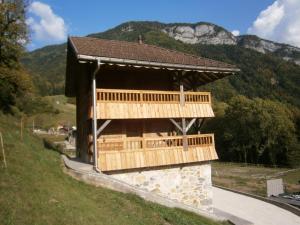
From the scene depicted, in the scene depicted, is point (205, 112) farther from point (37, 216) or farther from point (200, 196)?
point (37, 216)

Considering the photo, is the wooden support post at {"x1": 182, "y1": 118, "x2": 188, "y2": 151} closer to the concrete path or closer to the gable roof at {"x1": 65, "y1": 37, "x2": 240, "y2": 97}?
the gable roof at {"x1": 65, "y1": 37, "x2": 240, "y2": 97}

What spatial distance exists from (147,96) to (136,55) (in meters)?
1.89

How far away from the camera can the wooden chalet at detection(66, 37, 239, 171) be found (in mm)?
13531

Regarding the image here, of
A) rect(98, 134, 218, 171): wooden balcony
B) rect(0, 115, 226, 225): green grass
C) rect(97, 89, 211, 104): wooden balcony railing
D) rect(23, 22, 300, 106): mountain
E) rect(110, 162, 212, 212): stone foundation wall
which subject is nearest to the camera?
rect(0, 115, 226, 225): green grass

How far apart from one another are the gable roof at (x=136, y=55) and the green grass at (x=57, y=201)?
14.6 ft

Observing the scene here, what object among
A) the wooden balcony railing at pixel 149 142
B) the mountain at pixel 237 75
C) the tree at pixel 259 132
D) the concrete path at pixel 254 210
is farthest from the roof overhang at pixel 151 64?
the mountain at pixel 237 75

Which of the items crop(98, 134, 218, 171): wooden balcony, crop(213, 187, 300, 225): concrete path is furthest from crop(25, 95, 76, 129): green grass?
crop(98, 134, 218, 171): wooden balcony

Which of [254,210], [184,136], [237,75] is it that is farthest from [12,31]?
[237,75]

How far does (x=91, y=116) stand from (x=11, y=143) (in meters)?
3.34

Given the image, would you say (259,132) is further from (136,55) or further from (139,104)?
(136,55)

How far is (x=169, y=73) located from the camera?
16.9 m

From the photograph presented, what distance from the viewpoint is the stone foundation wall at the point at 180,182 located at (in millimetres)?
14133

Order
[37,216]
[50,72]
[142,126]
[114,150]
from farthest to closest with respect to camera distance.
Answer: [50,72] → [142,126] → [114,150] → [37,216]

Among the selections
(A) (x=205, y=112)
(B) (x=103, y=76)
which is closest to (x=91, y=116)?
(B) (x=103, y=76)
